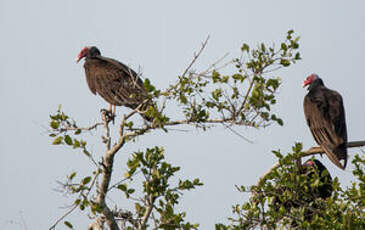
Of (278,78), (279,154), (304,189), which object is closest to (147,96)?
(278,78)

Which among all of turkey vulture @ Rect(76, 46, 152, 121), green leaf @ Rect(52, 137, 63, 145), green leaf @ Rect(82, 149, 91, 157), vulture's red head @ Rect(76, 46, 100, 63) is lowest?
green leaf @ Rect(82, 149, 91, 157)

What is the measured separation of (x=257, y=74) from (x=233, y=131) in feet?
1.83

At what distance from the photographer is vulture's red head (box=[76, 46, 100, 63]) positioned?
26.3 feet

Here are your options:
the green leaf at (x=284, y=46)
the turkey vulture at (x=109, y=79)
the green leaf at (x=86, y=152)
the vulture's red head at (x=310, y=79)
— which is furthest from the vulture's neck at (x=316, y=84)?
the green leaf at (x=86, y=152)

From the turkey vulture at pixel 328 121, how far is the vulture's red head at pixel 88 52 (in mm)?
3729

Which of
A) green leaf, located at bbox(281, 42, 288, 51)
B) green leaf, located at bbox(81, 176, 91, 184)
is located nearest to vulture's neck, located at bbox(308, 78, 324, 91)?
green leaf, located at bbox(281, 42, 288, 51)

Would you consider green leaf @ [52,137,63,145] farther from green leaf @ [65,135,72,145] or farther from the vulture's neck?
the vulture's neck

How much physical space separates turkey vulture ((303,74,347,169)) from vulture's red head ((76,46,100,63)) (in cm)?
373

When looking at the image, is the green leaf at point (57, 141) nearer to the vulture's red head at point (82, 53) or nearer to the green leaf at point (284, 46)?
the green leaf at point (284, 46)

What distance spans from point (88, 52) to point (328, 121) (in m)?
4.30

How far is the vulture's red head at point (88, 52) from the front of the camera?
801cm

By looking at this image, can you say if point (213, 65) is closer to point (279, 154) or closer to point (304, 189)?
point (279, 154)

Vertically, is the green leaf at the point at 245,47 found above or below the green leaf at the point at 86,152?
above

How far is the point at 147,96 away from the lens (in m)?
3.53
